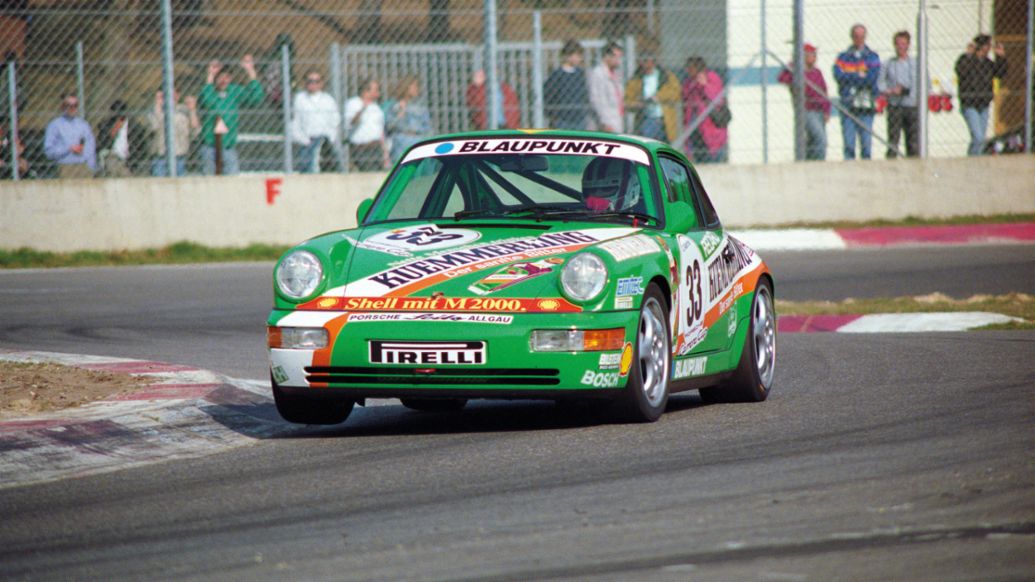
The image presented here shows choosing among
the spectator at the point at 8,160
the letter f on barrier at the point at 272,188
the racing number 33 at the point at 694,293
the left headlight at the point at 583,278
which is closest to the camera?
the left headlight at the point at 583,278

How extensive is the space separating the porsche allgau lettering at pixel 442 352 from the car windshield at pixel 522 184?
3.80 feet

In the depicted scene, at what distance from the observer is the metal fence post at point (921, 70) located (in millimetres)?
18969

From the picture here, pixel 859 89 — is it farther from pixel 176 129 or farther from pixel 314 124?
pixel 176 129

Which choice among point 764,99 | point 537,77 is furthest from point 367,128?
point 764,99

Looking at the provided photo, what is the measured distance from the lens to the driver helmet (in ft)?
26.0

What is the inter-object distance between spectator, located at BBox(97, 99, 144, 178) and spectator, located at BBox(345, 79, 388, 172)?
231 cm

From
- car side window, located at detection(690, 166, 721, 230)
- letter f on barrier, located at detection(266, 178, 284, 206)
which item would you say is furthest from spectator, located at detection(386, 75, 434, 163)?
car side window, located at detection(690, 166, 721, 230)

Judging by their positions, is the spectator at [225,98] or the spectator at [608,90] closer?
the spectator at [225,98]

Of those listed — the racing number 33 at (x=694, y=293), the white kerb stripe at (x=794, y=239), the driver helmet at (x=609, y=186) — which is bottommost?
the white kerb stripe at (x=794, y=239)

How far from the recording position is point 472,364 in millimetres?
6785

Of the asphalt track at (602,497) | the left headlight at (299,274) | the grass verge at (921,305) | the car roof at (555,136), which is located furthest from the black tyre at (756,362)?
the grass verge at (921,305)

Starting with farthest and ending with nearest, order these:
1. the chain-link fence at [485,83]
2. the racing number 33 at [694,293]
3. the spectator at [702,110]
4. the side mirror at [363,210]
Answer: the spectator at [702,110], the chain-link fence at [485,83], the side mirror at [363,210], the racing number 33 at [694,293]

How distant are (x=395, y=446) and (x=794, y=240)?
12.2 m

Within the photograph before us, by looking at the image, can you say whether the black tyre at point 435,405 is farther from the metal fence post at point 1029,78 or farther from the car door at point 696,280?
the metal fence post at point 1029,78
